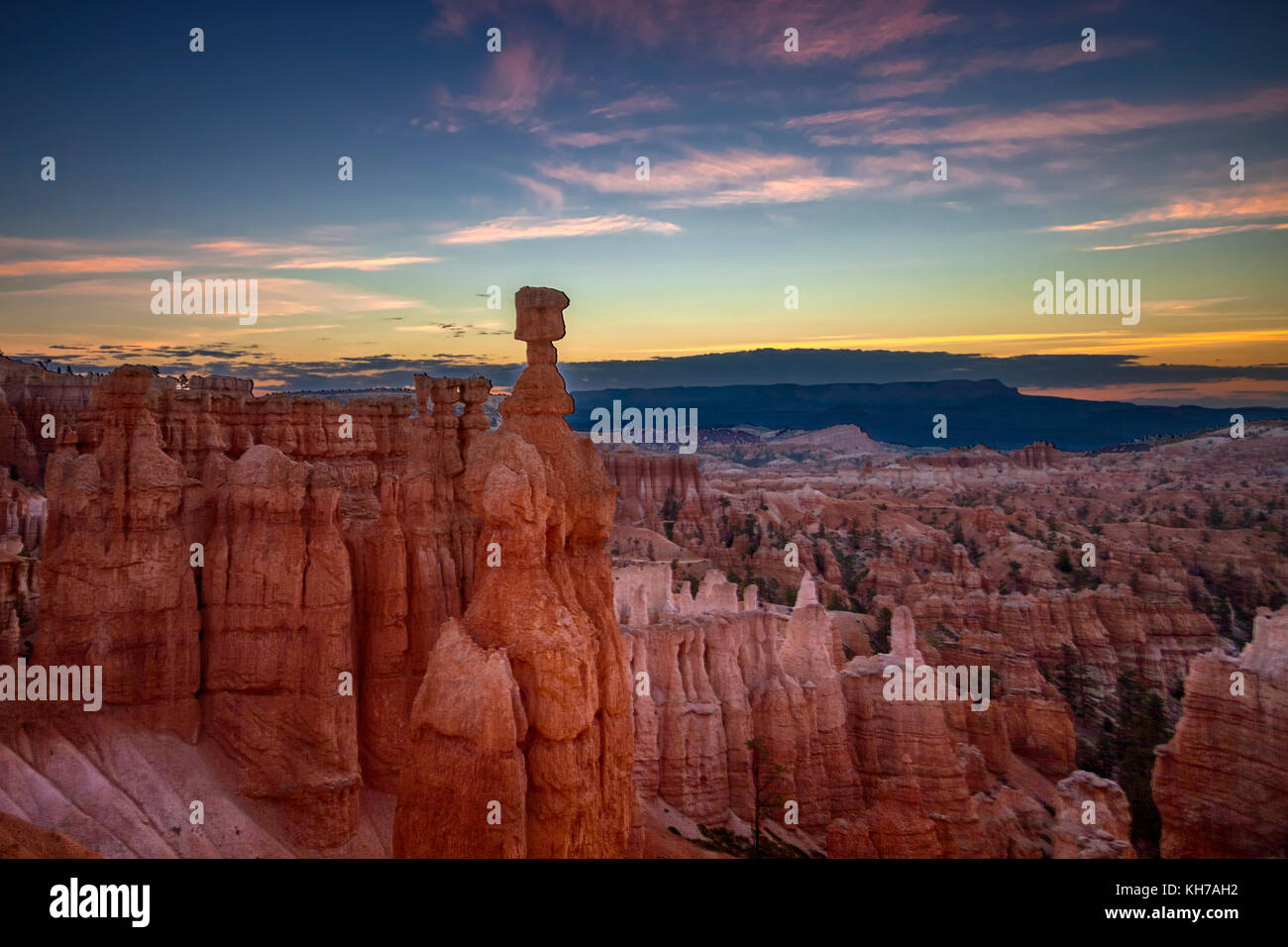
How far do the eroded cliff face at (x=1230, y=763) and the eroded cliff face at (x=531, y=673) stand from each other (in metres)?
13.8

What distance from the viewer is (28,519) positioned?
31.0m

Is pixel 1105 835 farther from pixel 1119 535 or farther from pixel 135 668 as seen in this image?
pixel 1119 535

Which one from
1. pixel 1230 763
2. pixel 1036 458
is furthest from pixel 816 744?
pixel 1036 458

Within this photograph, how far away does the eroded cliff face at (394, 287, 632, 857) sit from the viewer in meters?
9.17

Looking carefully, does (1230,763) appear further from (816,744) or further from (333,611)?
(333,611)

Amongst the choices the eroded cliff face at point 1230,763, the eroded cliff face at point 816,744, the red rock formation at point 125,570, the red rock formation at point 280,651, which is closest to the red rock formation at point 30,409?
the red rock formation at point 125,570

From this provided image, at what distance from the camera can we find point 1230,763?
17.9m

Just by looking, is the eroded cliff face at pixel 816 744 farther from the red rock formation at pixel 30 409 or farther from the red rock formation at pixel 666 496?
the red rock formation at pixel 666 496

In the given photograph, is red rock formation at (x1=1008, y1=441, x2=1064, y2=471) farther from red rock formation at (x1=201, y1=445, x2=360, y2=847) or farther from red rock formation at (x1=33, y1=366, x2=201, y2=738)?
red rock formation at (x1=33, y1=366, x2=201, y2=738)

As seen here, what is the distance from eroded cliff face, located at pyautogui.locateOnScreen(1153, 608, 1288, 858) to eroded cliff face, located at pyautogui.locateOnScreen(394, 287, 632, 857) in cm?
1380

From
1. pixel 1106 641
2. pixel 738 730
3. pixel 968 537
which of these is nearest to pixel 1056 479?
pixel 968 537

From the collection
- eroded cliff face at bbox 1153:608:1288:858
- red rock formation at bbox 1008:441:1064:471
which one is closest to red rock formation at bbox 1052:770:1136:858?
eroded cliff face at bbox 1153:608:1288:858

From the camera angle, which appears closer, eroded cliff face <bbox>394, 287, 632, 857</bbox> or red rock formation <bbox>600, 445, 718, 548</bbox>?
eroded cliff face <bbox>394, 287, 632, 857</bbox>

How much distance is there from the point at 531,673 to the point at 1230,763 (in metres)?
16.3
